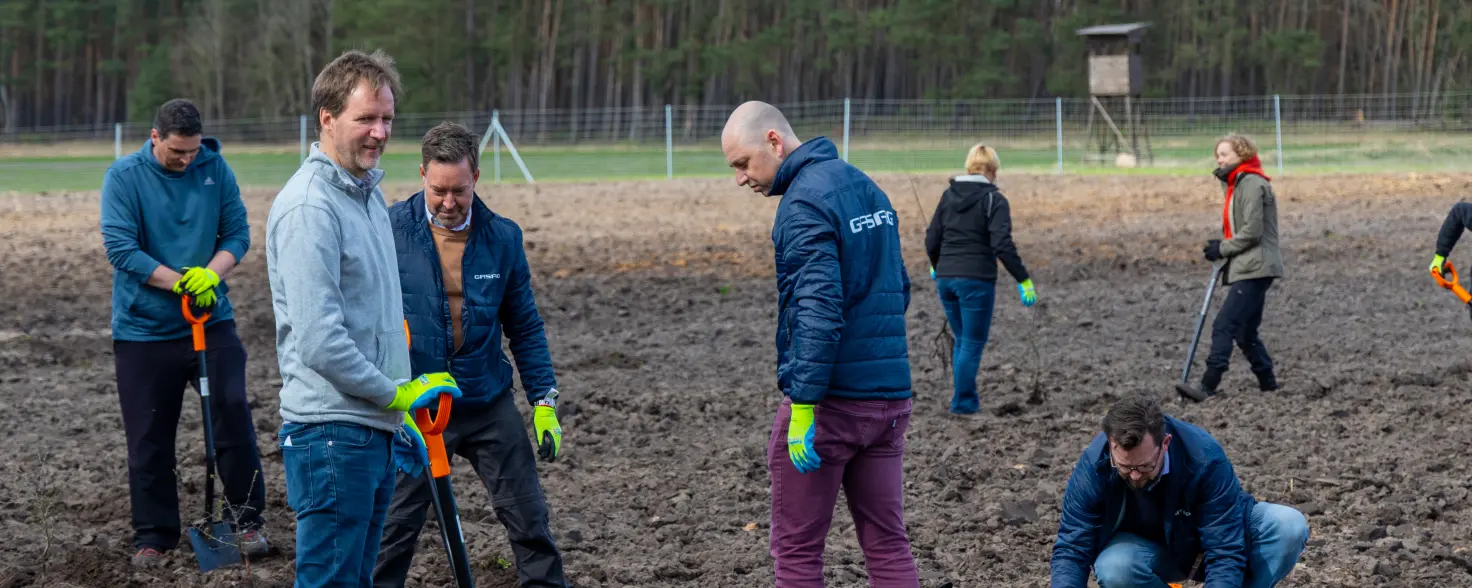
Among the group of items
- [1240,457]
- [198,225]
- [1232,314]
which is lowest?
[1240,457]

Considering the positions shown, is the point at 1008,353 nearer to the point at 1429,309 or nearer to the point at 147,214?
the point at 1429,309

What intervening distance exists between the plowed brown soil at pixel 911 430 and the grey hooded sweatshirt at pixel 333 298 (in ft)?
6.56

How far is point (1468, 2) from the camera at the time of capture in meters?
49.8

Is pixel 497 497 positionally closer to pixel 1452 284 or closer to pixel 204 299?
pixel 204 299

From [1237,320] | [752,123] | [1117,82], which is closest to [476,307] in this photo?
[752,123]

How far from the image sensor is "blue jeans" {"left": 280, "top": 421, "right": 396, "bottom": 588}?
11.8 ft

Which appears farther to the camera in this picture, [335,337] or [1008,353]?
[1008,353]

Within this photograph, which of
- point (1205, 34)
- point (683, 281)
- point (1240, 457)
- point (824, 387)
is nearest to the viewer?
point (824, 387)

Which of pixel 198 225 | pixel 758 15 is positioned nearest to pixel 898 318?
pixel 198 225

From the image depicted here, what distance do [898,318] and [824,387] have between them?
395 mm

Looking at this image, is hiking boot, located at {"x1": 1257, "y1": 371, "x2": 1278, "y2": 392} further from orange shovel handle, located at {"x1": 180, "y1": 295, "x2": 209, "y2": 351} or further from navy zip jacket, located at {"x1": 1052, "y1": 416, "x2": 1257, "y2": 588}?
orange shovel handle, located at {"x1": 180, "y1": 295, "x2": 209, "y2": 351}

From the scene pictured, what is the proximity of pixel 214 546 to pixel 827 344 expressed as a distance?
298cm

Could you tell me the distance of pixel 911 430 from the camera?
802 cm

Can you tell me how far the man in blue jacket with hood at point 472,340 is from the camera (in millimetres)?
4637
